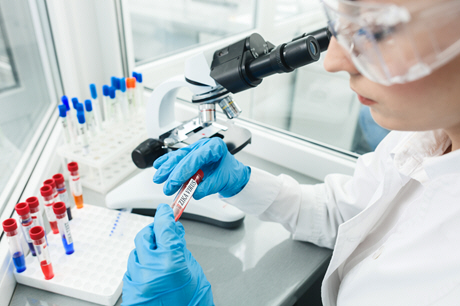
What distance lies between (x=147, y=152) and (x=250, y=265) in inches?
17.2

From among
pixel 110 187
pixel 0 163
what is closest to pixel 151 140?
pixel 110 187

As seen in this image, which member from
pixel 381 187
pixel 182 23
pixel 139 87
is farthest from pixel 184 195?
pixel 182 23

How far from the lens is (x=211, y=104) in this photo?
2.97ft

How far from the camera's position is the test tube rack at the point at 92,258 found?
769mm

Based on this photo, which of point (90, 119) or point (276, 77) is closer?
point (90, 119)

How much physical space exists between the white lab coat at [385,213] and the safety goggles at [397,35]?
286 mm

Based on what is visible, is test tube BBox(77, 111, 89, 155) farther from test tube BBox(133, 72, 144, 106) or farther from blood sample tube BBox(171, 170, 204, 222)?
blood sample tube BBox(171, 170, 204, 222)

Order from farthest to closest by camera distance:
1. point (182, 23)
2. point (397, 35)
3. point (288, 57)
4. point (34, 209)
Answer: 1. point (182, 23)
2. point (34, 209)
3. point (288, 57)
4. point (397, 35)

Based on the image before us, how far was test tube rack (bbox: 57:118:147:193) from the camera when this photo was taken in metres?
1.10

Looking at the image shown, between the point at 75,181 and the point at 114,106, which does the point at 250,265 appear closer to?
the point at 75,181

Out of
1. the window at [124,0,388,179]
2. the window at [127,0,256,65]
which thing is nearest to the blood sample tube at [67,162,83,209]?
the window at [124,0,388,179]

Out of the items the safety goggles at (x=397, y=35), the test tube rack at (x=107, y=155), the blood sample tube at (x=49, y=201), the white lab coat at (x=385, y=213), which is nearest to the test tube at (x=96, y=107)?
the test tube rack at (x=107, y=155)

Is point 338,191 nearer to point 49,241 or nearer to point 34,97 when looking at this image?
point 49,241

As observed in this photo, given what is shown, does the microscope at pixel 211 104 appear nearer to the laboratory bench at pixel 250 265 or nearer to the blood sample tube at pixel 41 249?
the laboratory bench at pixel 250 265
